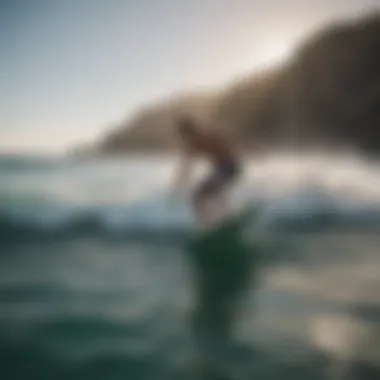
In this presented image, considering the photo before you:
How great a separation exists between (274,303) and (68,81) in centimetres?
73

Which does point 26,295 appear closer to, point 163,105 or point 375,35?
point 163,105

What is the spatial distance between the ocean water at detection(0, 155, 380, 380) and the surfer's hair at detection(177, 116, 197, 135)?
0.09 metres

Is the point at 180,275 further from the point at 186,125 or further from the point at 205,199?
the point at 186,125

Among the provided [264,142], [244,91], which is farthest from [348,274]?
[244,91]

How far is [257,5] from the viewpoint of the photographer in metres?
1.44

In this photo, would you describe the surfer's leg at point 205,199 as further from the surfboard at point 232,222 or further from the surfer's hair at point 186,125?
the surfer's hair at point 186,125

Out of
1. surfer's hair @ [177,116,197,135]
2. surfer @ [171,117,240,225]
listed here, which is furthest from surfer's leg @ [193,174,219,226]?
surfer's hair @ [177,116,197,135]

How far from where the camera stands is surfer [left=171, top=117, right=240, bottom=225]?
136 cm

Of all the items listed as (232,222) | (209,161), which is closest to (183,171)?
(209,161)

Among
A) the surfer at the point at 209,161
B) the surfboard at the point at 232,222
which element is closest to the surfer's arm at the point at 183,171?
the surfer at the point at 209,161

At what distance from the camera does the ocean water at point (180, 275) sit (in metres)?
1.30

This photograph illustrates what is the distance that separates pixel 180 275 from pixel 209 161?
0.28 meters

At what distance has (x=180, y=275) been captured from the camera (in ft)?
4.41

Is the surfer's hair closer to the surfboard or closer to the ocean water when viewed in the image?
the ocean water
